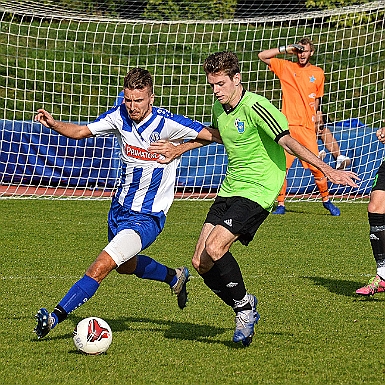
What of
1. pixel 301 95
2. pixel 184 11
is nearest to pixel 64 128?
pixel 301 95

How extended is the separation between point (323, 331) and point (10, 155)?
10.2m

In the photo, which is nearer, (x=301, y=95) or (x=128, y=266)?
(x=128, y=266)

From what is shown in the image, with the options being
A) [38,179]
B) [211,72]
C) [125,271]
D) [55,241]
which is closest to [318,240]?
[55,241]

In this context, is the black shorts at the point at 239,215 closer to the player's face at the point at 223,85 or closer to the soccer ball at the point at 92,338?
the player's face at the point at 223,85

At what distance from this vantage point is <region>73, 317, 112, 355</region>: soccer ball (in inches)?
211

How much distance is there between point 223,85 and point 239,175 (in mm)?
652

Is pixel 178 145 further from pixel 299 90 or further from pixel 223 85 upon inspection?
pixel 299 90

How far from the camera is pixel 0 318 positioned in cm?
639

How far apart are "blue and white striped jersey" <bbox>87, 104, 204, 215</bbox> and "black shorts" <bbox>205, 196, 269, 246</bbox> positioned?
57cm

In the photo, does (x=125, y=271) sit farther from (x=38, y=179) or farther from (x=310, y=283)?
(x=38, y=179)

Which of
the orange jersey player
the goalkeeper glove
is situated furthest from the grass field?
the goalkeeper glove

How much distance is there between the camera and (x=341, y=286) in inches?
308

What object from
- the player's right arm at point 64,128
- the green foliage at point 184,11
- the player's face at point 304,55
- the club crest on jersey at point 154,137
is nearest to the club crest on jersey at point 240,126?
the club crest on jersey at point 154,137

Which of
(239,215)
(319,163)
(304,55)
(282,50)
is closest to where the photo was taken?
(319,163)
